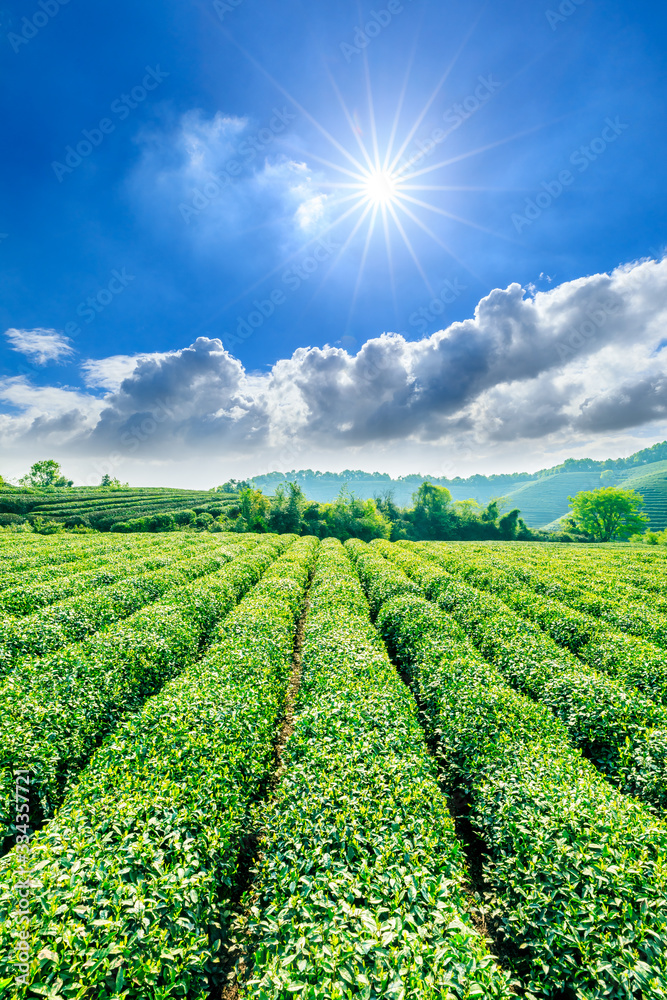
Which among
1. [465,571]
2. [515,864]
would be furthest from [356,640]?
[465,571]

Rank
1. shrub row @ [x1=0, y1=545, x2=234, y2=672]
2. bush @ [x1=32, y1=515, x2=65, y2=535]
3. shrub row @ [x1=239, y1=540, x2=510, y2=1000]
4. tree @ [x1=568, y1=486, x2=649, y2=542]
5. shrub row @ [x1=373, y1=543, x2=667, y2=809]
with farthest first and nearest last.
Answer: tree @ [x1=568, y1=486, x2=649, y2=542]
bush @ [x1=32, y1=515, x2=65, y2=535]
shrub row @ [x1=0, y1=545, x2=234, y2=672]
shrub row @ [x1=373, y1=543, x2=667, y2=809]
shrub row @ [x1=239, y1=540, x2=510, y2=1000]

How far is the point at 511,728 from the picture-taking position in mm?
7031

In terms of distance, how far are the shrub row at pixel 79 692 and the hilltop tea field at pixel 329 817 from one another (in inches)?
2.1

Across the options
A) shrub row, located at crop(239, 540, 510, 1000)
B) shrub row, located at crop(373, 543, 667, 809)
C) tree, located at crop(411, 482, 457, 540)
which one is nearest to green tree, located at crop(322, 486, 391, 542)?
tree, located at crop(411, 482, 457, 540)

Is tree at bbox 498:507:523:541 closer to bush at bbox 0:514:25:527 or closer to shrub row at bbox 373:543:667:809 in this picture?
shrub row at bbox 373:543:667:809

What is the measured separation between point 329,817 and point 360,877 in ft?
2.80

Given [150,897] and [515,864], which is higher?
[150,897]

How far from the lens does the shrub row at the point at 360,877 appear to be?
3.28 metres

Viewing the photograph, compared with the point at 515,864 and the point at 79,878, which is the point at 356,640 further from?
the point at 79,878

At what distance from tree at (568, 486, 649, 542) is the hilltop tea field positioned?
75.2 meters

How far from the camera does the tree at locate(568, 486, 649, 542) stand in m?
69.6

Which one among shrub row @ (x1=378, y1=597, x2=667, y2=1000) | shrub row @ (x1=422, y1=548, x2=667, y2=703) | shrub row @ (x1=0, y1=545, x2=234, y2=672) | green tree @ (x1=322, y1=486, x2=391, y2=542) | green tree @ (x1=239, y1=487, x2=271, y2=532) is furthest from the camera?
green tree @ (x1=322, y1=486, x2=391, y2=542)

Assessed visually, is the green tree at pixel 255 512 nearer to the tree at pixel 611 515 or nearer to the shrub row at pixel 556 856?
the shrub row at pixel 556 856

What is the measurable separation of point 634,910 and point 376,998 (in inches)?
123
